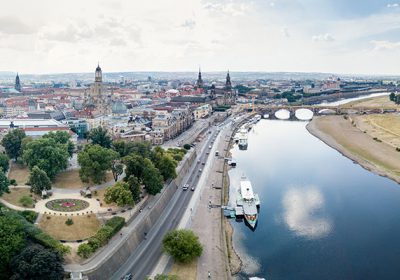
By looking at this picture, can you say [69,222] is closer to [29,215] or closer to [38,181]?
[29,215]

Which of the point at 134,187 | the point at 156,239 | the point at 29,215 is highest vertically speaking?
the point at 134,187

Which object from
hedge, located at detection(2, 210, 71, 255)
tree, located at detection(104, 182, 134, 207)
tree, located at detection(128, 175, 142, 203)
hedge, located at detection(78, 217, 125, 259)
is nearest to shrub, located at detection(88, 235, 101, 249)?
hedge, located at detection(78, 217, 125, 259)

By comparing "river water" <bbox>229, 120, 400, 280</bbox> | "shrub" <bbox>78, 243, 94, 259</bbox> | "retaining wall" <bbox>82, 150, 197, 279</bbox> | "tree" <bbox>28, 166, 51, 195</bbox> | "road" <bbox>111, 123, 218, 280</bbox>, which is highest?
"tree" <bbox>28, 166, 51, 195</bbox>

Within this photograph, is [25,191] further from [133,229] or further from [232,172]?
[232,172]

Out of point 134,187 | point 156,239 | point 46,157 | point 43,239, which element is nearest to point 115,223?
point 156,239

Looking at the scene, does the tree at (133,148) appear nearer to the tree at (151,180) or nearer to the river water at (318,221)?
the tree at (151,180)

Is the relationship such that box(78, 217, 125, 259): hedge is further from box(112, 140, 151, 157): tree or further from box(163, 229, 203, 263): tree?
box(112, 140, 151, 157): tree

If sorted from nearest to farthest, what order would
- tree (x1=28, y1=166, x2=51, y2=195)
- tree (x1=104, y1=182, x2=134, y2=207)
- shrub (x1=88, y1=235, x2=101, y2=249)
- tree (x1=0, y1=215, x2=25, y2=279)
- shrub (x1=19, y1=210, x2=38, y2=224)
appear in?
1. tree (x1=0, y1=215, x2=25, y2=279)
2. shrub (x1=88, y1=235, x2=101, y2=249)
3. shrub (x1=19, y1=210, x2=38, y2=224)
4. tree (x1=104, y1=182, x2=134, y2=207)
5. tree (x1=28, y1=166, x2=51, y2=195)
